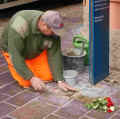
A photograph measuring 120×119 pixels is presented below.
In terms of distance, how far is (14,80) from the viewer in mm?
4992

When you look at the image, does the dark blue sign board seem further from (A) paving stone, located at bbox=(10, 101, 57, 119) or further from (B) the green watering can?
(A) paving stone, located at bbox=(10, 101, 57, 119)

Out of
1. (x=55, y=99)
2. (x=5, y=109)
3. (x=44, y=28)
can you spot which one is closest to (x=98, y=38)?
(x=44, y=28)

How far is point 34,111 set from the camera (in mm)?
4035

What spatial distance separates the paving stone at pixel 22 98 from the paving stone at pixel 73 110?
54 centimetres

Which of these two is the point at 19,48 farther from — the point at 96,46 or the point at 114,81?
the point at 114,81

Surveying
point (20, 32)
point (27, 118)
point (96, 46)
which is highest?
point (20, 32)

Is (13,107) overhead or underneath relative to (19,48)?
underneath

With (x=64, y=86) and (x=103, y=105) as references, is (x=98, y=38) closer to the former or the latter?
(x=64, y=86)

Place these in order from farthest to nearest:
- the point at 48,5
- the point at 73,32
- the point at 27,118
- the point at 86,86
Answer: the point at 48,5
the point at 73,32
the point at 86,86
the point at 27,118

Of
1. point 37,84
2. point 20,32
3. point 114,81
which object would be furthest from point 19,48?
point 114,81

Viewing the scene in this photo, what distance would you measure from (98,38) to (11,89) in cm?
146

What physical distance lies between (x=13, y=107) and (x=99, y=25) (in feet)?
5.22

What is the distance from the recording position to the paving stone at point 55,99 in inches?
167

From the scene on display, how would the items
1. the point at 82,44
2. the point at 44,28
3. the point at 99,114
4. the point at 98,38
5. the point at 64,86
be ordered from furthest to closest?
the point at 82,44 < the point at 64,86 < the point at 98,38 < the point at 44,28 < the point at 99,114
